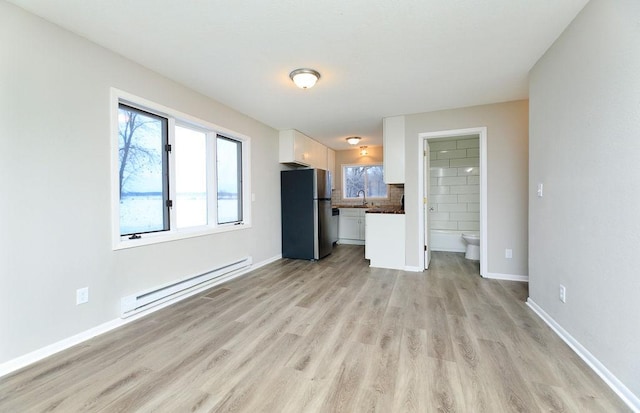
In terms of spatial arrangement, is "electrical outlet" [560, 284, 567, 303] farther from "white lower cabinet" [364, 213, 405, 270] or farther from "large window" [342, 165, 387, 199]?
"large window" [342, 165, 387, 199]

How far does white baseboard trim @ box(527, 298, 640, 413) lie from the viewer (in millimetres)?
1360

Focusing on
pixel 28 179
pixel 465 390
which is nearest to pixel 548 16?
pixel 465 390

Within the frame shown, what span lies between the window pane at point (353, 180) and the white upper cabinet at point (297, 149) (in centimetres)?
133

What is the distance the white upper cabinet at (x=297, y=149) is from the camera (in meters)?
4.79

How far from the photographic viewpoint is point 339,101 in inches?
137

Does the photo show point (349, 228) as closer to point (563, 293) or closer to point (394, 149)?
point (394, 149)

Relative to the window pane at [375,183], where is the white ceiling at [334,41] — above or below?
above

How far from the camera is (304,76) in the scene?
262cm

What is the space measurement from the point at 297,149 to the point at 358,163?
2.18 meters

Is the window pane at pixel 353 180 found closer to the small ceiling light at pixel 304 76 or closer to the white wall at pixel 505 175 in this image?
the white wall at pixel 505 175

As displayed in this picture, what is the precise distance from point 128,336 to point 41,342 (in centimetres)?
50

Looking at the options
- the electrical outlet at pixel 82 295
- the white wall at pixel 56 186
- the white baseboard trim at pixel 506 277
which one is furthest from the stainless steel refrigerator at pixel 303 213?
the electrical outlet at pixel 82 295

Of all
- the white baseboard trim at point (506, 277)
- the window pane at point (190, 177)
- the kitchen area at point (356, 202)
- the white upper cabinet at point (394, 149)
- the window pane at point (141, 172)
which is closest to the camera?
the window pane at point (141, 172)

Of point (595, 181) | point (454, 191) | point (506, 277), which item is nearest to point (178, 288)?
point (595, 181)
